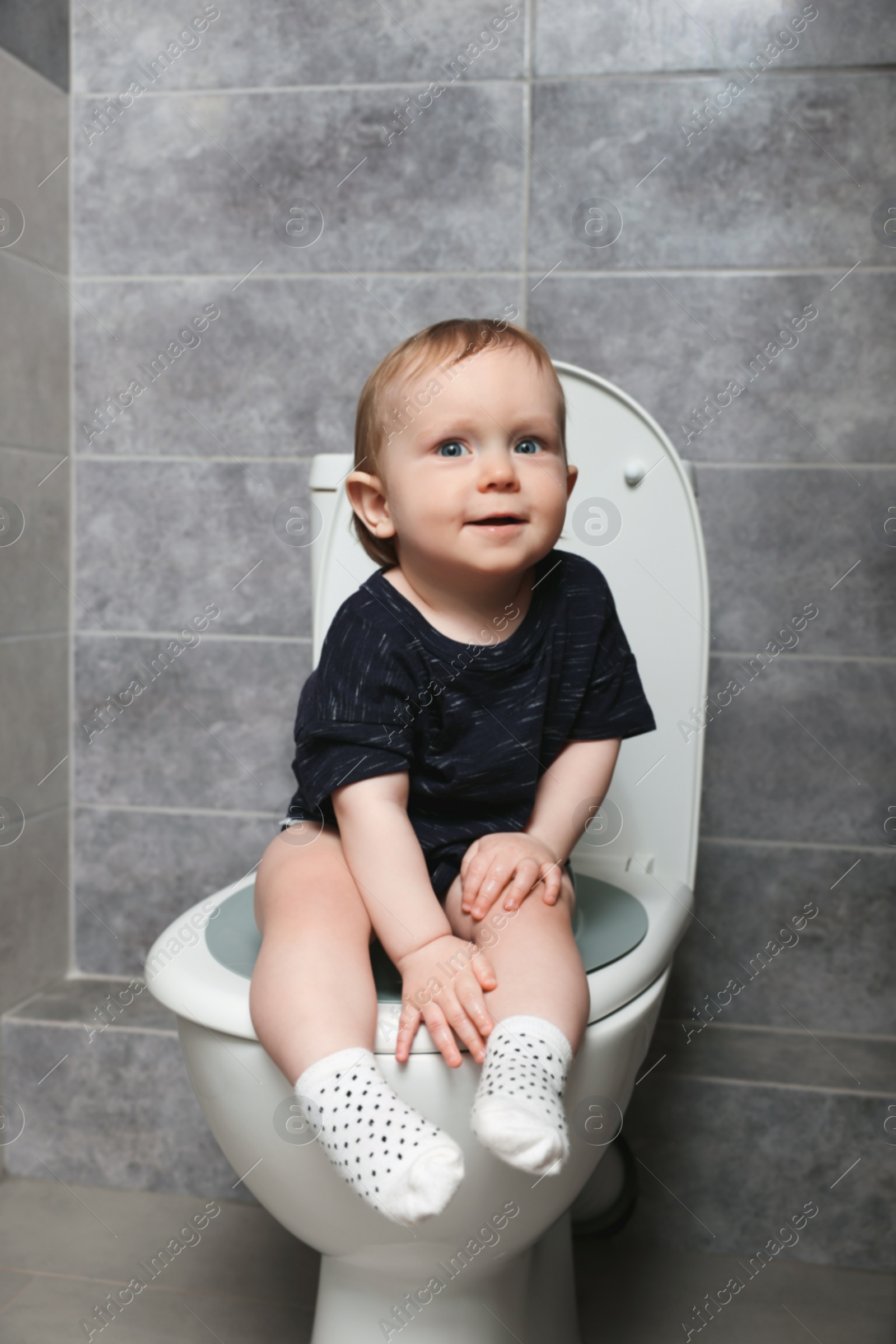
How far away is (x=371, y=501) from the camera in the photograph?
976 mm

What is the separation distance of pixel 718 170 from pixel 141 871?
1127 millimetres

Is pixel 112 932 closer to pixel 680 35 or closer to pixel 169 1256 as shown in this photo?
pixel 169 1256

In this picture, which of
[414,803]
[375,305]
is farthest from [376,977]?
[375,305]

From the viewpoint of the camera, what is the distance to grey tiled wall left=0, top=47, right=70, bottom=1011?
135 centimetres

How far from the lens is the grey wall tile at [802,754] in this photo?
1.37 m

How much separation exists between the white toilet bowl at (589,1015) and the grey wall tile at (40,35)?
649mm

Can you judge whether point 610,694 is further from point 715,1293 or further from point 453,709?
point 715,1293

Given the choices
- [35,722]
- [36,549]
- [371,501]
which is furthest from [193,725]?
[371,501]

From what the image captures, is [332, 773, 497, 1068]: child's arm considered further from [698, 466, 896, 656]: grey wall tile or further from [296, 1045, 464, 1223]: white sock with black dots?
[698, 466, 896, 656]: grey wall tile

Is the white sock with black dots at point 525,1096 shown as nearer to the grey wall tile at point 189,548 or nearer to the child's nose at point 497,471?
the child's nose at point 497,471

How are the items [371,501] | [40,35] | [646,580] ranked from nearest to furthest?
[371,501], [646,580], [40,35]

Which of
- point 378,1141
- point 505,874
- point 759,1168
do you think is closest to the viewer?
point 378,1141

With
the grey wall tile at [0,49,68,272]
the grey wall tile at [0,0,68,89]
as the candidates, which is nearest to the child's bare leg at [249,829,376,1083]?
the grey wall tile at [0,49,68,272]

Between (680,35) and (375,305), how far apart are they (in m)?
0.46
